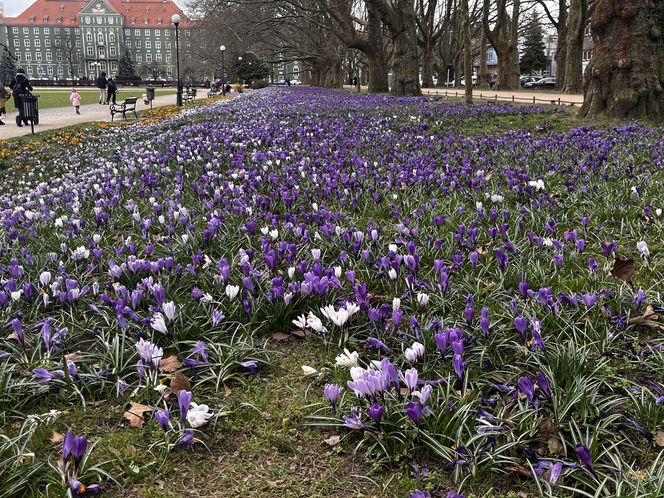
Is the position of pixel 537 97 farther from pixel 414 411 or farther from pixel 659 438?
pixel 414 411

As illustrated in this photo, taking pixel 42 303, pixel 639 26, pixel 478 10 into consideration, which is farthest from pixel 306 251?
pixel 478 10

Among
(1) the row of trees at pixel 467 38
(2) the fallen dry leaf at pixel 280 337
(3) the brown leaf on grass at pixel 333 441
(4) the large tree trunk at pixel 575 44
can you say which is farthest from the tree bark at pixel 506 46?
(3) the brown leaf on grass at pixel 333 441

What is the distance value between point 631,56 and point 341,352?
1024 cm

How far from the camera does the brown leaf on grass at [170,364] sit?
252 cm

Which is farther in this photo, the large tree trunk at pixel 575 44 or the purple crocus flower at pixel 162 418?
the large tree trunk at pixel 575 44

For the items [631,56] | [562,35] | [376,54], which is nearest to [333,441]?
[631,56]

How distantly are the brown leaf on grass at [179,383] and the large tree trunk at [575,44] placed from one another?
93.1 feet

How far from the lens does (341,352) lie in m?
2.72

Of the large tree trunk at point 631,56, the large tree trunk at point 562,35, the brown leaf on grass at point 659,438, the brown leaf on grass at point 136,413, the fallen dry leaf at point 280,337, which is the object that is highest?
the large tree trunk at point 562,35

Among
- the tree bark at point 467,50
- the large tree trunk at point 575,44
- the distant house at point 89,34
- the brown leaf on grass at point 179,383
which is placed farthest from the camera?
the distant house at point 89,34

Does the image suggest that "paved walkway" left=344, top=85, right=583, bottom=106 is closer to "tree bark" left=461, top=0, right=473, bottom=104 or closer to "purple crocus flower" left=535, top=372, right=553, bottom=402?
"tree bark" left=461, top=0, right=473, bottom=104

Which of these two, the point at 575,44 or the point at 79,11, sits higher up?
the point at 79,11

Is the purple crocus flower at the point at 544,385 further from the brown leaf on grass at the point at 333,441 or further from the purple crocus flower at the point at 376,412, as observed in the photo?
the brown leaf on grass at the point at 333,441

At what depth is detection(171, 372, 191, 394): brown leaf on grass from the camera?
2.34m
